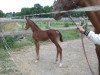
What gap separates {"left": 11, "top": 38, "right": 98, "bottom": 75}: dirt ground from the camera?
328 inches

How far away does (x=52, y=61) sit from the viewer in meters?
10.0

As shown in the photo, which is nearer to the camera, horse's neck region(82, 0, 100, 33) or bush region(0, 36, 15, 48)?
horse's neck region(82, 0, 100, 33)

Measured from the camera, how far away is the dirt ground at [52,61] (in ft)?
27.4

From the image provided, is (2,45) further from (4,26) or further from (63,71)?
(63,71)

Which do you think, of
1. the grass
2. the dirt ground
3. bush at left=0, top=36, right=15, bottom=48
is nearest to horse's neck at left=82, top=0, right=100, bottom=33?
the dirt ground

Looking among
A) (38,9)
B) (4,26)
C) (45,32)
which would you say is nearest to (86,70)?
(45,32)

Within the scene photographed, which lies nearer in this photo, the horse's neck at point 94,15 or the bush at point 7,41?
the horse's neck at point 94,15

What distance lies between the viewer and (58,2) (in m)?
5.23

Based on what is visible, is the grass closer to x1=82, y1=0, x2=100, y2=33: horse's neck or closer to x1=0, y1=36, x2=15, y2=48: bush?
x1=0, y1=36, x2=15, y2=48: bush

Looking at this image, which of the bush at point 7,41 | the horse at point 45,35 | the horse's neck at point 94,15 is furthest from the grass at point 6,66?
the horse's neck at point 94,15

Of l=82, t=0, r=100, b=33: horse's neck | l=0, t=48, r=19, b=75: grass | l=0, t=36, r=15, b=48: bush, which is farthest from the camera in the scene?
l=0, t=36, r=15, b=48: bush

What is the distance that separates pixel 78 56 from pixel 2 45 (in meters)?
3.38

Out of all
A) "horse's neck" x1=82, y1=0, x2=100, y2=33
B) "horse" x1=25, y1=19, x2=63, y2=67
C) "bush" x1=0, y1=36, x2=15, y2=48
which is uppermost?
"horse's neck" x1=82, y1=0, x2=100, y2=33

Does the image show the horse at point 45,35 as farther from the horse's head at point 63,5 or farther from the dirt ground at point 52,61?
the horse's head at point 63,5
